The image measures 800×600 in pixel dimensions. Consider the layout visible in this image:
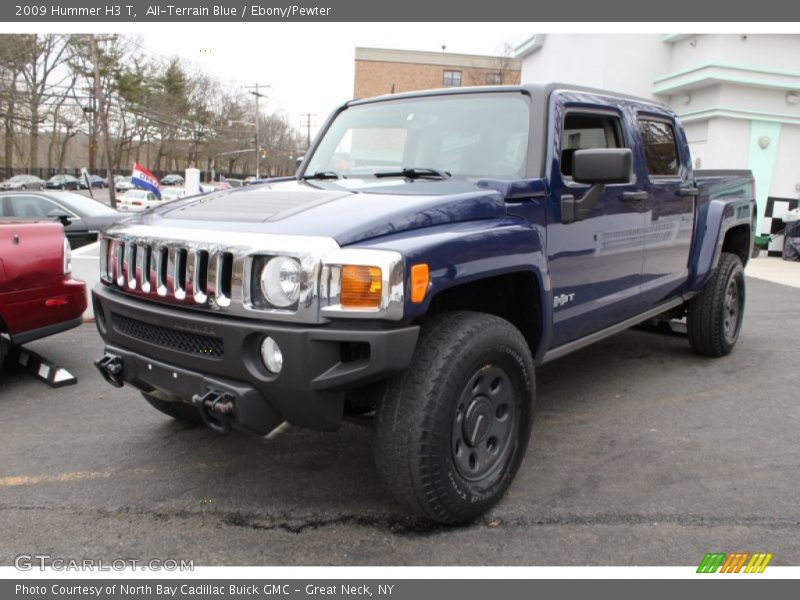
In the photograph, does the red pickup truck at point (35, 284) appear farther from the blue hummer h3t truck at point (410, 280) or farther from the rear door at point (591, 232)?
the rear door at point (591, 232)

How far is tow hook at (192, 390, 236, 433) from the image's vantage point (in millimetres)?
2393

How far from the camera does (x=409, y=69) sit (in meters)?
45.3

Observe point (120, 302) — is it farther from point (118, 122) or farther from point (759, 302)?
point (118, 122)

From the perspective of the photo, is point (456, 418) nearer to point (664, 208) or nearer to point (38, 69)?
point (664, 208)

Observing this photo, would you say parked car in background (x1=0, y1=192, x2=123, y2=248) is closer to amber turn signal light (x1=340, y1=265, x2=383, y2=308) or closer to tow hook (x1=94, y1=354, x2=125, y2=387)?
tow hook (x1=94, y1=354, x2=125, y2=387)

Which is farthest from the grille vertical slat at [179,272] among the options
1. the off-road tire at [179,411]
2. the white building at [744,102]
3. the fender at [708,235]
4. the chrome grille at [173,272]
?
the white building at [744,102]

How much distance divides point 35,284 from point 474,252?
141 inches

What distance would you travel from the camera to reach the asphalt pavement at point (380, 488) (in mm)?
2604

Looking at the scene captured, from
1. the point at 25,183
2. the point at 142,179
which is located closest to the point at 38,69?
the point at 25,183

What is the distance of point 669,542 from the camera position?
8.64ft

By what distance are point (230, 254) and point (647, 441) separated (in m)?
2.63

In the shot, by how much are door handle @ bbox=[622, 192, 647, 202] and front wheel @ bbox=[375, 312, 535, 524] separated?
4.68ft

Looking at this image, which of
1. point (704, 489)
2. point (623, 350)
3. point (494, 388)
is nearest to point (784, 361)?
point (623, 350)

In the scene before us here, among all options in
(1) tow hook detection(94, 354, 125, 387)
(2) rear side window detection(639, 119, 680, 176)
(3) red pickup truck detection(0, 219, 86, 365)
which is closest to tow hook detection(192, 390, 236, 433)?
(1) tow hook detection(94, 354, 125, 387)
